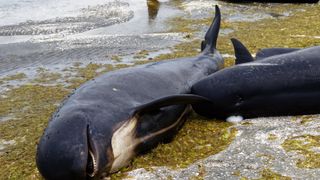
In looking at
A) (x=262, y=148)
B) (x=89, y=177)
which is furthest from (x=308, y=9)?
(x=89, y=177)

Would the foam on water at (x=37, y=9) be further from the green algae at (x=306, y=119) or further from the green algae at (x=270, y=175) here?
A: the green algae at (x=270, y=175)

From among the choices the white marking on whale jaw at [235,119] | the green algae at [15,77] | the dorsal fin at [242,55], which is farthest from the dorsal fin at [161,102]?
the green algae at [15,77]

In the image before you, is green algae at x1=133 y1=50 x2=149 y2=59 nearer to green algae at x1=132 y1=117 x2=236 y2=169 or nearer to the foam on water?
green algae at x1=132 y1=117 x2=236 y2=169

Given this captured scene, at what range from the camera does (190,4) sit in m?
16.2

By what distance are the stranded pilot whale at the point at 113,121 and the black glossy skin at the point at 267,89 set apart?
0.34m

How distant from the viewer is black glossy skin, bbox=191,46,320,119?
5289 millimetres

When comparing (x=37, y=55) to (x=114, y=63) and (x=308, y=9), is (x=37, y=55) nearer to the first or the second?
(x=114, y=63)

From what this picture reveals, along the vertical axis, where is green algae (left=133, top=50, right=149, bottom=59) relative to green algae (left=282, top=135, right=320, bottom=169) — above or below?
below

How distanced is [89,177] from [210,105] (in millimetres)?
1957

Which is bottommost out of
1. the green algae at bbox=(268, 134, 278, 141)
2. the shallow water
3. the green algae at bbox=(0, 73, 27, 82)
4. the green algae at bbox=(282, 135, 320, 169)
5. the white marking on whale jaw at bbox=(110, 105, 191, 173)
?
the shallow water

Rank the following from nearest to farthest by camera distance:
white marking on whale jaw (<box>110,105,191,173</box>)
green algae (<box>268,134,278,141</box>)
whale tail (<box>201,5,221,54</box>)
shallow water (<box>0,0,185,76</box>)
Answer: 1. white marking on whale jaw (<box>110,105,191,173</box>)
2. green algae (<box>268,134,278,141</box>)
3. whale tail (<box>201,5,221,54</box>)
4. shallow water (<box>0,0,185,76</box>)

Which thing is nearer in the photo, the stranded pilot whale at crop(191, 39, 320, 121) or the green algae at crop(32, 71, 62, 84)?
the stranded pilot whale at crop(191, 39, 320, 121)

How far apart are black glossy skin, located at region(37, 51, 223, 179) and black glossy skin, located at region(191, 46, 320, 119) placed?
0.36 metres

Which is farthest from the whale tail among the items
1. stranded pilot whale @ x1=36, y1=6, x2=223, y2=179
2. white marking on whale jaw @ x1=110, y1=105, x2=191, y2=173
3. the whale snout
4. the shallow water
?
the whale snout
